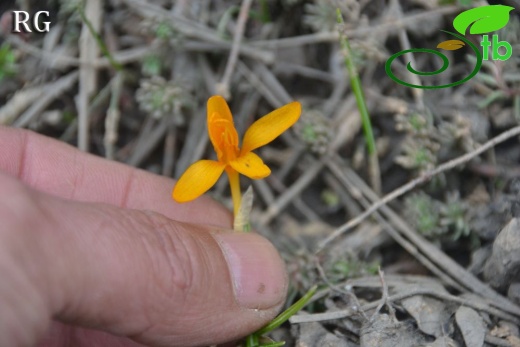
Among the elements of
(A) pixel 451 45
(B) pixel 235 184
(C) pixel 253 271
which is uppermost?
(A) pixel 451 45

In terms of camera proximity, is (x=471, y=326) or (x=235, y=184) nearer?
(x=471, y=326)

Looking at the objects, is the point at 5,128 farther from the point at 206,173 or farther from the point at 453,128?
the point at 453,128

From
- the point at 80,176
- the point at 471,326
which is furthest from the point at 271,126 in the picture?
the point at 471,326

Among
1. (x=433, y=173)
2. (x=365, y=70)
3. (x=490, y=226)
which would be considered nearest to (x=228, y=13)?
(x=365, y=70)

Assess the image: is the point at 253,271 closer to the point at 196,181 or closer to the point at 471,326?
the point at 196,181

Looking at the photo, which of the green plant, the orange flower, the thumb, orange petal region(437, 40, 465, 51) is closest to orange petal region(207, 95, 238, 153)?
the orange flower

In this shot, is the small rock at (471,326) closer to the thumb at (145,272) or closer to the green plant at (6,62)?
the thumb at (145,272)
